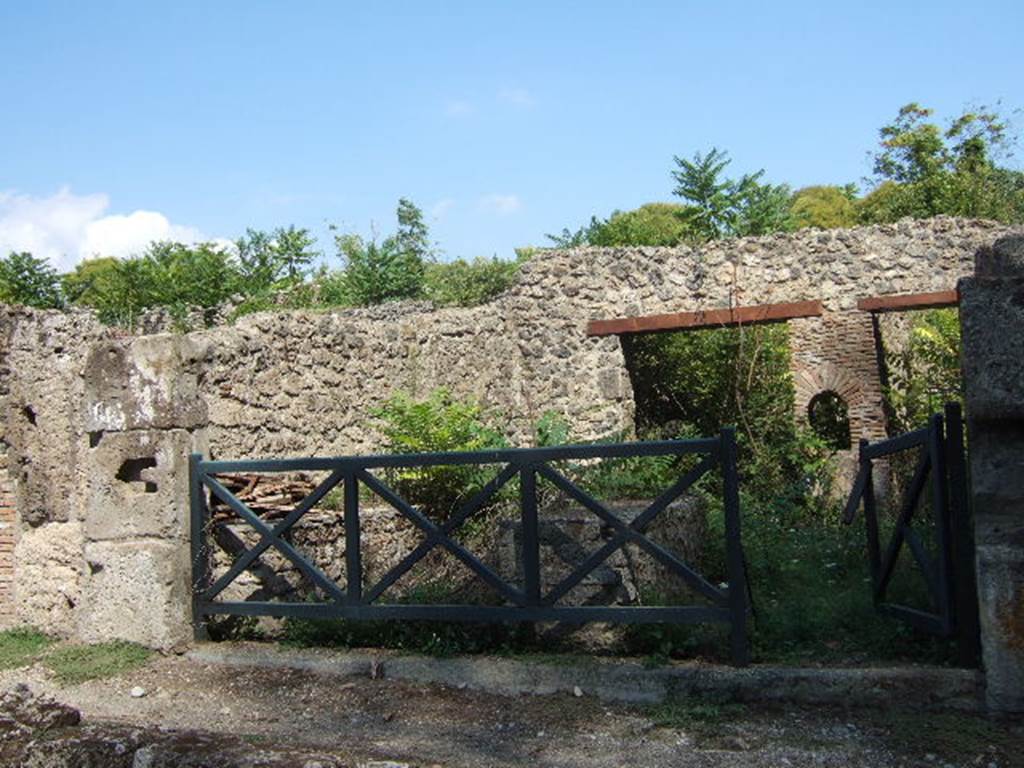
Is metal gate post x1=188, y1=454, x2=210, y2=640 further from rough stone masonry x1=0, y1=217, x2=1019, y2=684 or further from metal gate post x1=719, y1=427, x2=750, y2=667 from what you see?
metal gate post x1=719, y1=427, x2=750, y2=667

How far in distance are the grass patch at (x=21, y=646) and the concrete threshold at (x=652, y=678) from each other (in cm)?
139

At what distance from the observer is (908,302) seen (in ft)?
38.7

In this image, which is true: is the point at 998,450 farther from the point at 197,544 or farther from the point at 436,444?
the point at 436,444

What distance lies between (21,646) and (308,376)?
10.4ft

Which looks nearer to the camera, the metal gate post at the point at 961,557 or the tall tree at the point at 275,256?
the metal gate post at the point at 961,557

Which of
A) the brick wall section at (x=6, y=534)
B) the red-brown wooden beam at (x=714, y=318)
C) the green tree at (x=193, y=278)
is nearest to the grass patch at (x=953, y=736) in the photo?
the brick wall section at (x=6, y=534)

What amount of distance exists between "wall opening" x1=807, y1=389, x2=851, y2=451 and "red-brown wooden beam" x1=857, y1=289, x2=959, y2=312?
1.97 meters

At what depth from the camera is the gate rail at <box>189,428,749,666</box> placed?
4.92m

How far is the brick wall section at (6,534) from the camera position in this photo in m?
6.92

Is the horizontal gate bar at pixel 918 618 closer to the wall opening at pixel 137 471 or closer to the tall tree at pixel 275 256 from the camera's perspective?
the wall opening at pixel 137 471

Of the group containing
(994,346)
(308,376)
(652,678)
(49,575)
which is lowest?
(652,678)

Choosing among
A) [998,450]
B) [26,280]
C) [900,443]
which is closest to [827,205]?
[26,280]

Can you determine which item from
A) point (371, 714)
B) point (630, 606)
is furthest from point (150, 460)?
point (630, 606)

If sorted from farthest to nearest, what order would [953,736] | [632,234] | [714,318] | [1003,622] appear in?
[632,234] < [714,318] < [1003,622] < [953,736]
